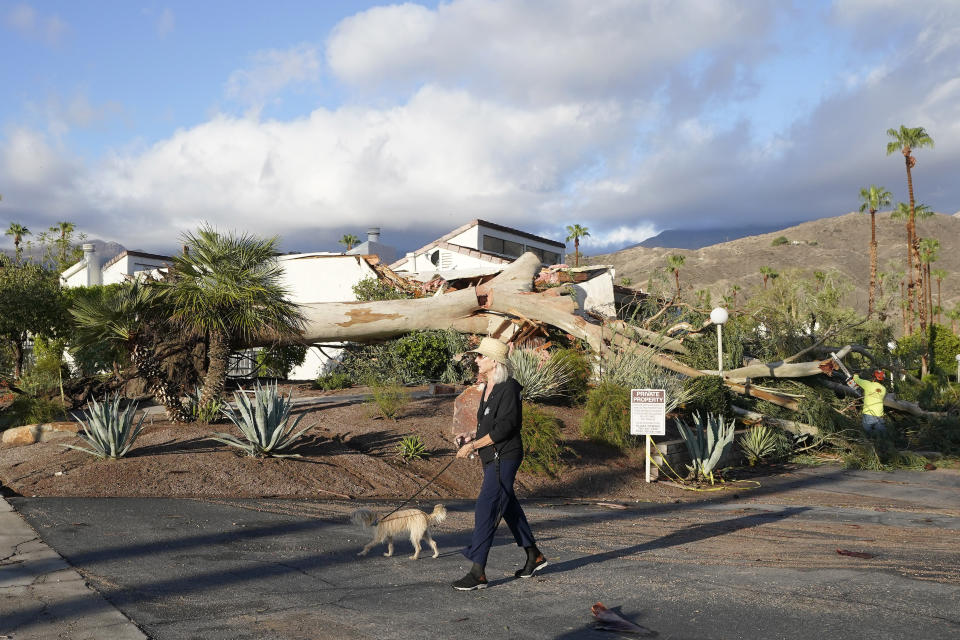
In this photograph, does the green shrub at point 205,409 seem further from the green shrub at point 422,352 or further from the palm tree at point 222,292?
the green shrub at point 422,352

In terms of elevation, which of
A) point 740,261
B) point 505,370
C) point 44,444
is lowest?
point 44,444

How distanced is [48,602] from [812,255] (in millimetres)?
123462

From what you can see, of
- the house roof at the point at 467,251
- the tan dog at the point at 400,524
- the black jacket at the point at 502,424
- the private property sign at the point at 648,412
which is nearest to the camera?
the black jacket at the point at 502,424

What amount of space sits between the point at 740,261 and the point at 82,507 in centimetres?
11663

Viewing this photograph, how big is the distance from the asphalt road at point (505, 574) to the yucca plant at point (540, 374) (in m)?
4.63

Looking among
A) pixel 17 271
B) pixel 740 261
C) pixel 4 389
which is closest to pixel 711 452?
pixel 4 389

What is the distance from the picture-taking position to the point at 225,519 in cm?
738

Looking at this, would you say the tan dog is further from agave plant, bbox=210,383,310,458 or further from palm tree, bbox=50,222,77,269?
palm tree, bbox=50,222,77,269

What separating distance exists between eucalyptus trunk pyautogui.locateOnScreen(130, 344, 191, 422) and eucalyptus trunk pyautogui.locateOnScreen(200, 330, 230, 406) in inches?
15.9

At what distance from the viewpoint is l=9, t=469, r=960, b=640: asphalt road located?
4.56 m

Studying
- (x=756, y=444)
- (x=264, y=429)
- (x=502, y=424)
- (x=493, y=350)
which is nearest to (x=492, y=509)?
(x=502, y=424)

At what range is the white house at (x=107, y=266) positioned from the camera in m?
38.5

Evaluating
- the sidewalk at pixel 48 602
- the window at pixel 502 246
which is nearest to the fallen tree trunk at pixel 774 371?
the sidewalk at pixel 48 602

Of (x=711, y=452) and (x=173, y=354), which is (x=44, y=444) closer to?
(x=173, y=354)
